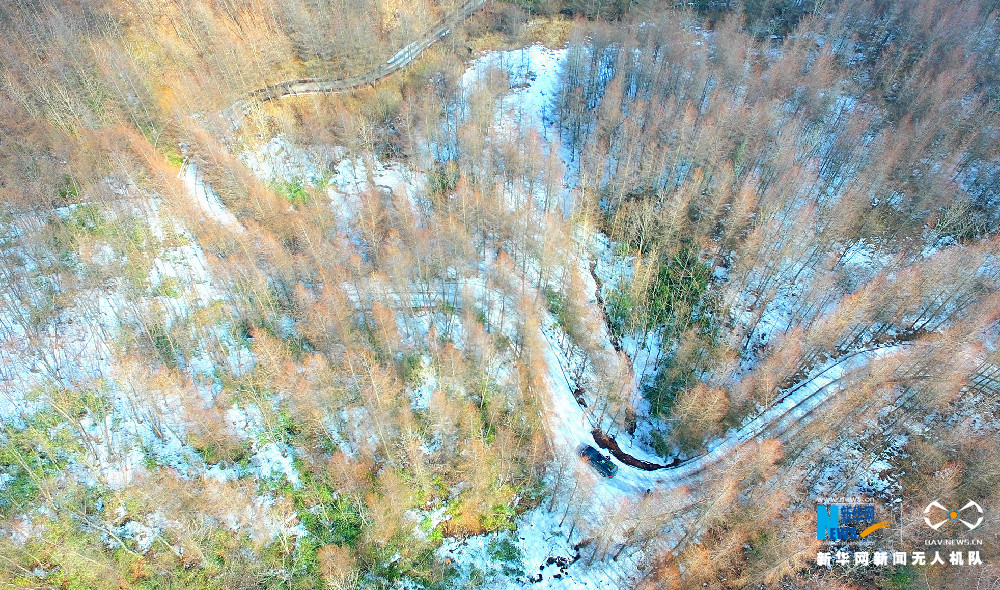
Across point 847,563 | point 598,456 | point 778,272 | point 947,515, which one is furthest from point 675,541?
point 778,272

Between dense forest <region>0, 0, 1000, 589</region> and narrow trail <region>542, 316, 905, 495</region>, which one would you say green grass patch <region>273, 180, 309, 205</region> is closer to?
dense forest <region>0, 0, 1000, 589</region>

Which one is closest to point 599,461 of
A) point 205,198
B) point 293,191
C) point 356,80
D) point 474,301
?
point 474,301

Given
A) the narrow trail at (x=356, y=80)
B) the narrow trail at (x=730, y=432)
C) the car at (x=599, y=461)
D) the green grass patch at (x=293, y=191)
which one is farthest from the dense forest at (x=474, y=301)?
the car at (x=599, y=461)

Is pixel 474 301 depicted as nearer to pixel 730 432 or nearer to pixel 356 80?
pixel 730 432

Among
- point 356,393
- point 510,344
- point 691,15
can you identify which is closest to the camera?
point 356,393

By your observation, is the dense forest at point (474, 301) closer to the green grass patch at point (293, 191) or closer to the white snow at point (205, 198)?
the white snow at point (205, 198)

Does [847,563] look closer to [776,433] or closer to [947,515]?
[947,515]
